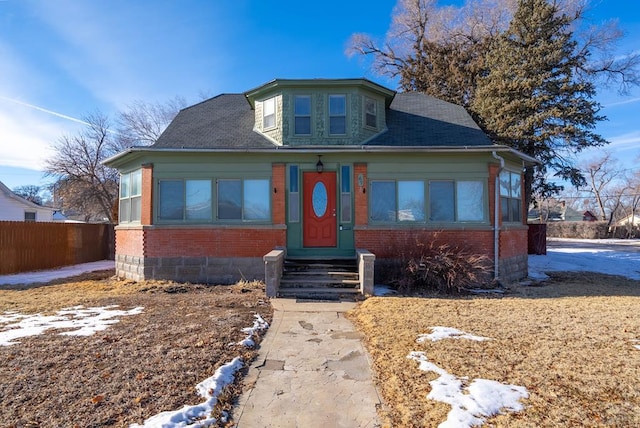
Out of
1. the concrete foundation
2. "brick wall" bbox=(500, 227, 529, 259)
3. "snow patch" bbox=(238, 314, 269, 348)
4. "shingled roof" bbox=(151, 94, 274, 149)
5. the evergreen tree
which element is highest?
the evergreen tree

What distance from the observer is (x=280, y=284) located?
8453 millimetres

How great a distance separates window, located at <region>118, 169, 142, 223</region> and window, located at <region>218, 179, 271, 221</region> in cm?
241

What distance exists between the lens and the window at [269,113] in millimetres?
10898

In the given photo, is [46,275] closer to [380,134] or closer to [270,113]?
[270,113]

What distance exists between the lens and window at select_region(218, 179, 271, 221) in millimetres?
9875

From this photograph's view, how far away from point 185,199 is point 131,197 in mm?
1990

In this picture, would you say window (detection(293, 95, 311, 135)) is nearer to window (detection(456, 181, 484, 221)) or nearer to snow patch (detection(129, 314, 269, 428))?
window (detection(456, 181, 484, 221))

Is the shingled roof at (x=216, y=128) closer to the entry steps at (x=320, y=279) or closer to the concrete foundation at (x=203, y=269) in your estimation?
the concrete foundation at (x=203, y=269)

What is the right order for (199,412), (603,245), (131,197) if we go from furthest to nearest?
(603,245), (131,197), (199,412)

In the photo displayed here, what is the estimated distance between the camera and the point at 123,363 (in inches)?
163

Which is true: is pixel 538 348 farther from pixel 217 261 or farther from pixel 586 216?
pixel 586 216

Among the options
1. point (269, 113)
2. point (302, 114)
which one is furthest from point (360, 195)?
point (269, 113)

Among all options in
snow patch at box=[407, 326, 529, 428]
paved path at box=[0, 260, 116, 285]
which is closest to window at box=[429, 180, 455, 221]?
snow patch at box=[407, 326, 529, 428]

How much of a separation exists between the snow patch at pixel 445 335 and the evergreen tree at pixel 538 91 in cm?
1435
